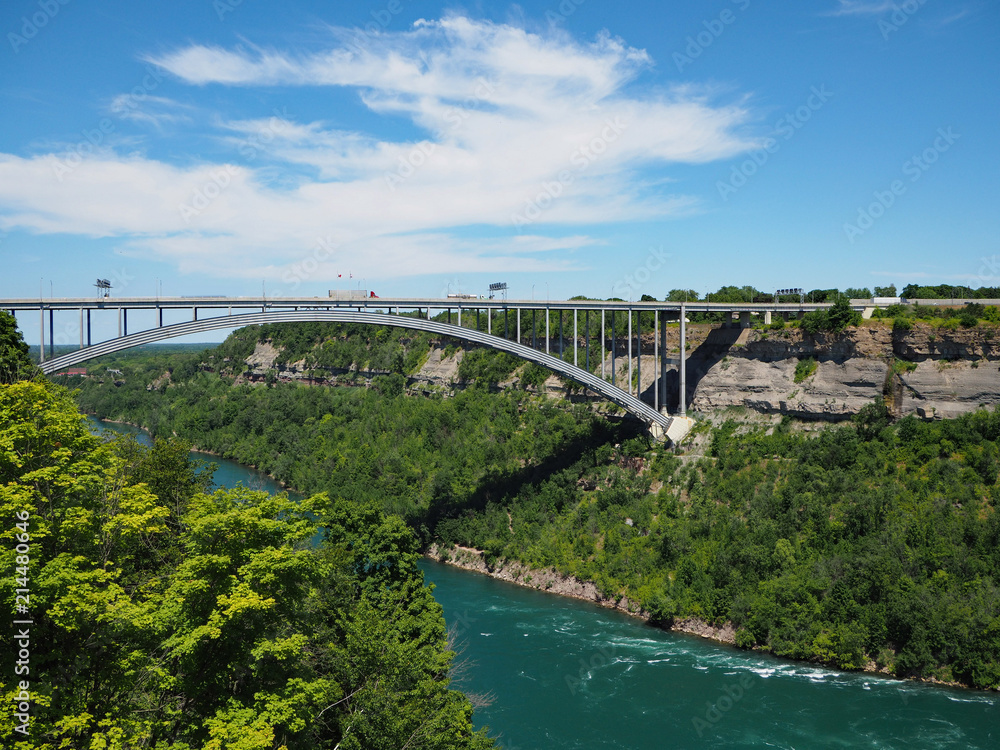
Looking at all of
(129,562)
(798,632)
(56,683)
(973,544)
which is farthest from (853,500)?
(56,683)

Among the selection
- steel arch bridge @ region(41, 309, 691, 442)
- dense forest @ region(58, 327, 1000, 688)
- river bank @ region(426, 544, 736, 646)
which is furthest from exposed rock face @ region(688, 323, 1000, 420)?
river bank @ region(426, 544, 736, 646)

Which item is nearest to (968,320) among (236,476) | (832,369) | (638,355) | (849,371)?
(849,371)

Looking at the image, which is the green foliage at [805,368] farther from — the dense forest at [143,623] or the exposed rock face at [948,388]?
the dense forest at [143,623]

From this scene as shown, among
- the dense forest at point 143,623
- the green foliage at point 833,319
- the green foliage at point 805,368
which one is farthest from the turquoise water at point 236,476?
the dense forest at point 143,623

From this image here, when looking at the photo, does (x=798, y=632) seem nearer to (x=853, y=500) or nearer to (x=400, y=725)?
(x=853, y=500)

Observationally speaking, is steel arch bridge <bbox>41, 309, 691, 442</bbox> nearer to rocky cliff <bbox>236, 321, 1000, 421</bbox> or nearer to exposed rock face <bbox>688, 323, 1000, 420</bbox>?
rocky cliff <bbox>236, 321, 1000, 421</bbox>

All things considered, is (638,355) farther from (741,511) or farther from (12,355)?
(12,355)
